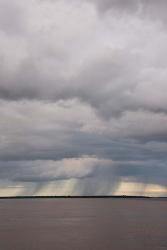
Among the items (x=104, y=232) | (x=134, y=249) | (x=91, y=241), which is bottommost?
(x=134, y=249)

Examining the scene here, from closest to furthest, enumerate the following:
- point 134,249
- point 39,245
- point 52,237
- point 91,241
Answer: point 134,249 < point 39,245 < point 91,241 < point 52,237

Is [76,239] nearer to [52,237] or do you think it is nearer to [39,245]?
[52,237]

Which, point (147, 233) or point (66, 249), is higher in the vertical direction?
point (147, 233)

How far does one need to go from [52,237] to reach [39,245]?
1488cm

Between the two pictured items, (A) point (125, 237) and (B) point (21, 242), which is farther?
(A) point (125, 237)

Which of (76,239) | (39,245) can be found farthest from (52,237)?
(39,245)

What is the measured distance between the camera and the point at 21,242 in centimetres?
8338

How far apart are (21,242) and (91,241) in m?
14.0

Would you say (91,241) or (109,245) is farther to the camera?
(91,241)

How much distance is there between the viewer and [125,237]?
9088 cm

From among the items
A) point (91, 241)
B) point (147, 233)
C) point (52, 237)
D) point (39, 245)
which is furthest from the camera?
point (147, 233)

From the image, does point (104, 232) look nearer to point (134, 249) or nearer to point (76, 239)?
point (76, 239)

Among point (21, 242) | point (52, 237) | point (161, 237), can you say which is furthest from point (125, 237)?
point (21, 242)

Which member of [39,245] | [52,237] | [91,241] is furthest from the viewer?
[52,237]
